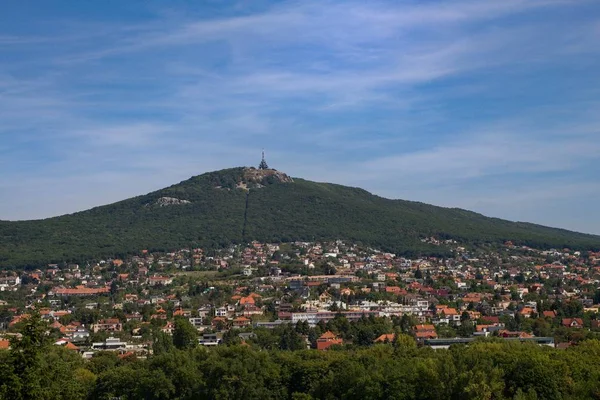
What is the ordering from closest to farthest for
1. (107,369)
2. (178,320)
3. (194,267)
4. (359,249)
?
1. (107,369)
2. (178,320)
3. (194,267)
4. (359,249)

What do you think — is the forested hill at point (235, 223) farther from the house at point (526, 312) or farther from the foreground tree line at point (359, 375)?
the foreground tree line at point (359, 375)

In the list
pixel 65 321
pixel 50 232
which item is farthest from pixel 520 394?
pixel 50 232

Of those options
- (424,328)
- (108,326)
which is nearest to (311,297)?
(424,328)

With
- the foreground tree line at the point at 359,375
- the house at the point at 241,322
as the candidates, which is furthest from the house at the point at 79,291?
the foreground tree line at the point at 359,375

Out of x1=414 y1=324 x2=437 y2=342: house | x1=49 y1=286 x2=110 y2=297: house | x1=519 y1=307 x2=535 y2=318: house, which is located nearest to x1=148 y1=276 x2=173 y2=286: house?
x1=49 y1=286 x2=110 y2=297: house

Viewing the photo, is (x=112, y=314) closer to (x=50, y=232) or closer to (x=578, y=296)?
(x=578, y=296)

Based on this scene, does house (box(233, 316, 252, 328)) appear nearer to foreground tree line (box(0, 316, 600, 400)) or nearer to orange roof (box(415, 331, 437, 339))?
orange roof (box(415, 331, 437, 339))
